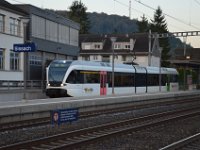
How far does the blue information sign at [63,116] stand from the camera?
1647 centimetres

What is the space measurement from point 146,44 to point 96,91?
6118cm

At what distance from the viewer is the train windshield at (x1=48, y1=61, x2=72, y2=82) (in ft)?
111

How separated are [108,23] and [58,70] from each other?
500 feet

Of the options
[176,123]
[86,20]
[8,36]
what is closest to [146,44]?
[86,20]

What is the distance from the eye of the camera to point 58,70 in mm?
34000

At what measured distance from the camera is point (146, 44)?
96.5 m

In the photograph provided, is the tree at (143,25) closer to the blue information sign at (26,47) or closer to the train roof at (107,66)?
the train roof at (107,66)

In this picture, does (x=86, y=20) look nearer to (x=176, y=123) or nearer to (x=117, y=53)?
(x=117, y=53)

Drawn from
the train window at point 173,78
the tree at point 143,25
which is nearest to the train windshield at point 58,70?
the train window at point 173,78

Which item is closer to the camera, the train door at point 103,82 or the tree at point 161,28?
the train door at point 103,82

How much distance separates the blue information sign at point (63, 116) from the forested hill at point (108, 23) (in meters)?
161

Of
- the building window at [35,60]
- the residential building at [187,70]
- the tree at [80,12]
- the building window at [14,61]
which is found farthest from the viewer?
the tree at [80,12]

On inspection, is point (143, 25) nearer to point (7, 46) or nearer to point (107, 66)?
point (7, 46)

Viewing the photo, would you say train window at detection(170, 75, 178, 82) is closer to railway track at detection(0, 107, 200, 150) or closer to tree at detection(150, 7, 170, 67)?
railway track at detection(0, 107, 200, 150)
